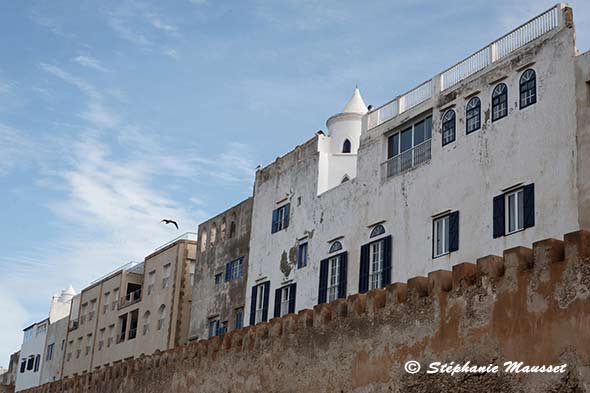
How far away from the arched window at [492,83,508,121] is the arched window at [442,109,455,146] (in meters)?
1.73

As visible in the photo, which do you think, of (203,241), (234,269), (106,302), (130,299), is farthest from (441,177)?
(106,302)

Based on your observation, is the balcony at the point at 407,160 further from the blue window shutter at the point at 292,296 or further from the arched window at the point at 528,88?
the blue window shutter at the point at 292,296

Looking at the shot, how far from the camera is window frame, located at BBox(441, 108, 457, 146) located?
25922mm

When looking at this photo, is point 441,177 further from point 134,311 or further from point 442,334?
point 134,311

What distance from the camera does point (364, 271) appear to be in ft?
93.0

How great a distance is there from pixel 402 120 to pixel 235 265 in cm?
1250

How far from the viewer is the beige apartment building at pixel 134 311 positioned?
1725 inches

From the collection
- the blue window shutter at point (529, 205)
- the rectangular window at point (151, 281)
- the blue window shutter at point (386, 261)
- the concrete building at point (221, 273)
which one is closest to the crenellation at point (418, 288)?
the blue window shutter at point (529, 205)

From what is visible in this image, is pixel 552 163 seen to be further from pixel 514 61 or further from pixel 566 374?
pixel 566 374

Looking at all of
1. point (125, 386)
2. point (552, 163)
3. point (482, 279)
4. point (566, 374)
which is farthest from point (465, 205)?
point (125, 386)

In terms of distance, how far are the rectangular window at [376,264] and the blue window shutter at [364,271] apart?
0.15 meters

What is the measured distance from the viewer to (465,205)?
24.6m

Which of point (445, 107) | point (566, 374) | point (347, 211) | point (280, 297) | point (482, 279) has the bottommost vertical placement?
point (566, 374)

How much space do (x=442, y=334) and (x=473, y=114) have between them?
10839 mm
